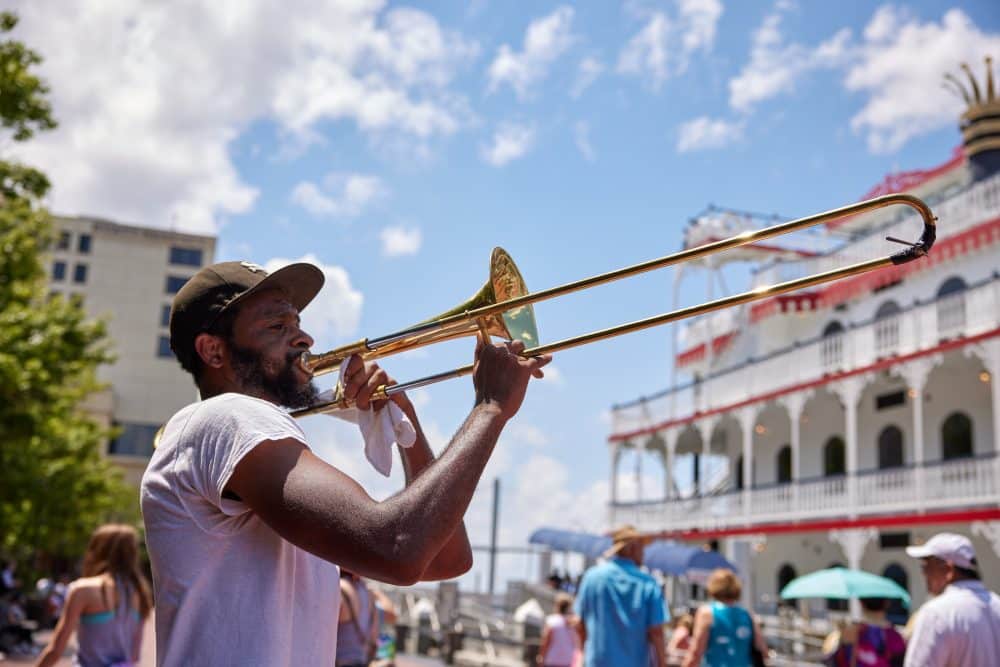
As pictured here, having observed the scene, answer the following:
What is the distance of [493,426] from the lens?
2105 mm

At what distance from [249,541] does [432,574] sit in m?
0.65

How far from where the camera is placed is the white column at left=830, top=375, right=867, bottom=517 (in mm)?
22781

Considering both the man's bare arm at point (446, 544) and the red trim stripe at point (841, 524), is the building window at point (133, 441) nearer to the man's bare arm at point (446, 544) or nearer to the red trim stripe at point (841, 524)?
the red trim stripe at point (841, 524)

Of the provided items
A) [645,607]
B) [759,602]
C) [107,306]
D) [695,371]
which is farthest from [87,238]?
[645,607]

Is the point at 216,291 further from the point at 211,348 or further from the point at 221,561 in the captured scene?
the point at 221,561

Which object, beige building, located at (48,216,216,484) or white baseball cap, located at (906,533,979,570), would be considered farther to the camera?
beige building, located at (48,216,216,484)

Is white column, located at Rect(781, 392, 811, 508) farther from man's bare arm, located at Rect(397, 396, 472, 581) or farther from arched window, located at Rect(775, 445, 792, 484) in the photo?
man's bare arm, located at Rect(397, 396, 472, 581)

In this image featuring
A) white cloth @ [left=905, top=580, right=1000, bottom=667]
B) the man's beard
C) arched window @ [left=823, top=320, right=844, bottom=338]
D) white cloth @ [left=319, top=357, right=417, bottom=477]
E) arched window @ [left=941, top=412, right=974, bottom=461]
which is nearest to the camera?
the man's beard

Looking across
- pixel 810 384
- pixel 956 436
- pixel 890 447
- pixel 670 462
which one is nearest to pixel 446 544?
pixel 956 436

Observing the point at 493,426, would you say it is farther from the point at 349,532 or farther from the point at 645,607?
the point at 645,607

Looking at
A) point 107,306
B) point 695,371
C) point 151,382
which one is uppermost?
point 107,306

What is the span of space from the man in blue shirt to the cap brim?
187 inches

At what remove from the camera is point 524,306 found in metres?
2.59

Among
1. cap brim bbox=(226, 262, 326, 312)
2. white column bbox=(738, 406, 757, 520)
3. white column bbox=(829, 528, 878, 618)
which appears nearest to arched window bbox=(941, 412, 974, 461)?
white column bbox=(829, 528, 878, 618)
